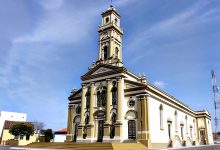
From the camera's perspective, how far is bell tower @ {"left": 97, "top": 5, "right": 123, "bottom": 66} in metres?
45.8

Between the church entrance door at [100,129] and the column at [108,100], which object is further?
the church entrance door at [100,129]

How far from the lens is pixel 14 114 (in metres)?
89.4

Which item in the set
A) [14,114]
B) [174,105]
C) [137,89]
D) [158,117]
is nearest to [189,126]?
[174,105]

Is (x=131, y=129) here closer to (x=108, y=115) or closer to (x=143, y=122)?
(x=143, y=122)

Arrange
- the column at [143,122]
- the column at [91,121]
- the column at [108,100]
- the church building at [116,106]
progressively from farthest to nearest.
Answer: the column at [91,121] → the column at [108,100] → the church building at [116,106] → the column at [143,122]

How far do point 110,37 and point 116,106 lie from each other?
14279 millimetres

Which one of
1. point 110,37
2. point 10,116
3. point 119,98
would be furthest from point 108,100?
point 10,116

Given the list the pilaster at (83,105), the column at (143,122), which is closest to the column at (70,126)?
the pilaster at (83,105)

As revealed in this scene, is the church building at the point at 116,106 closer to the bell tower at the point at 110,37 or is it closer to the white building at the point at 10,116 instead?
the bell tower at the point at 110,37

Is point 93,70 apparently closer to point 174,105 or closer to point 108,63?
point 108,63

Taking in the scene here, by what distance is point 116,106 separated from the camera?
39.4 meters

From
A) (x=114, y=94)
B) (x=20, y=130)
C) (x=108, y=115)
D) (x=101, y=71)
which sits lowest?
(x=20, y=130)

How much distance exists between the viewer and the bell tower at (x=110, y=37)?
150 feet

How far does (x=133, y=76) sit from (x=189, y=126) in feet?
80.8
